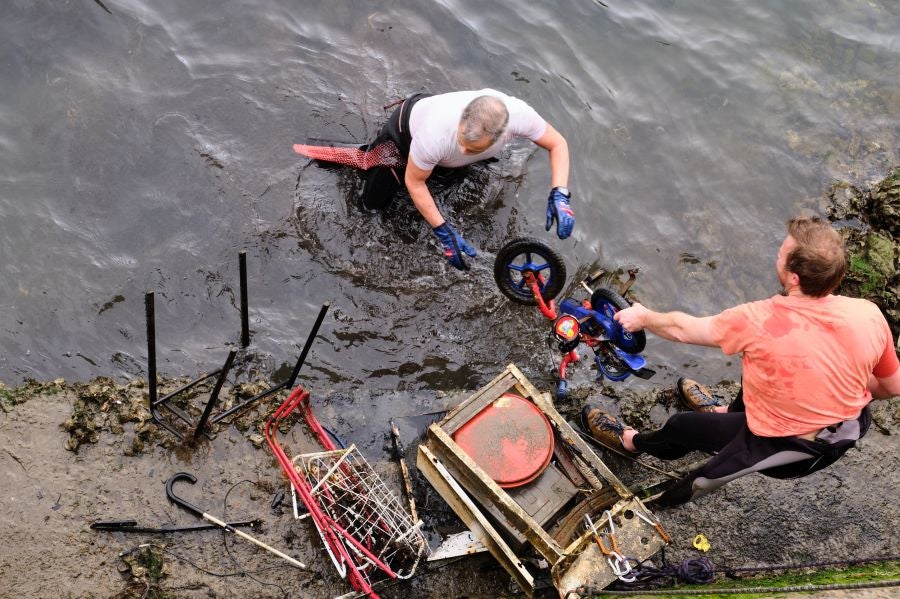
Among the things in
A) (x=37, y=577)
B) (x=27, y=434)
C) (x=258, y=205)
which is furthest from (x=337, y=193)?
(x=37, y=577)

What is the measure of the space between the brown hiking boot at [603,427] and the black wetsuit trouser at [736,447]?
412 mm

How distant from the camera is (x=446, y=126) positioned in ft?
17.3

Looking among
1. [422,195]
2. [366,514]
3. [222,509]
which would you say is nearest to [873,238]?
[422,195]

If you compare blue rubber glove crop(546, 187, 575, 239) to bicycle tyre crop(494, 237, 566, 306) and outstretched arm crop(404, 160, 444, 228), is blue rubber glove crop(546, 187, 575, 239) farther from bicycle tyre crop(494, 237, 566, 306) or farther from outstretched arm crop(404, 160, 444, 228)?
outstretched arm crop(404, 160, 444, 228)

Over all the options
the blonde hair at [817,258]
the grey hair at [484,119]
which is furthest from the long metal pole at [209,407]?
the blonde hair at [817,258]

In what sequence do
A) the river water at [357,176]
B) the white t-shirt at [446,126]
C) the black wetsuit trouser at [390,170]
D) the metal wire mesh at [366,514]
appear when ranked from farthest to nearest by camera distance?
the river water at [357,176] → the black wetsuit trouser at [390,170] → the white t-shirt at [446,126] → the metal wire mesh at [366,514]

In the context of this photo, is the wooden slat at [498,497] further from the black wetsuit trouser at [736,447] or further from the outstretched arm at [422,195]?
the outstretched arm at [422,195]

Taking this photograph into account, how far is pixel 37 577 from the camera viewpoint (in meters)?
4.39

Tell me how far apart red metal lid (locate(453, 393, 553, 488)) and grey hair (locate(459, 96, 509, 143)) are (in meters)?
2.03

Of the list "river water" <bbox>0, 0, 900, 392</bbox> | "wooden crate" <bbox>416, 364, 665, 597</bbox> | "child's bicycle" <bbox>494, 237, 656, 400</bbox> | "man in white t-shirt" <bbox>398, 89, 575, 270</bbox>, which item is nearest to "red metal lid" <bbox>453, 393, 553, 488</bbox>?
"wooden crate" <bbox>416, 364, 665, 597</bbox>

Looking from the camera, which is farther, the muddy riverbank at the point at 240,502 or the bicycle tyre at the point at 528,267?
the bicycle tyre at the point at 528,267

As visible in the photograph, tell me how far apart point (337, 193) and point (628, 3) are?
202 inches

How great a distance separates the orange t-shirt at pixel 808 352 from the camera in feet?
12.4

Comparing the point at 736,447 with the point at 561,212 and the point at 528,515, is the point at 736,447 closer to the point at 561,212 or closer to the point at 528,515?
the point at 528,515
